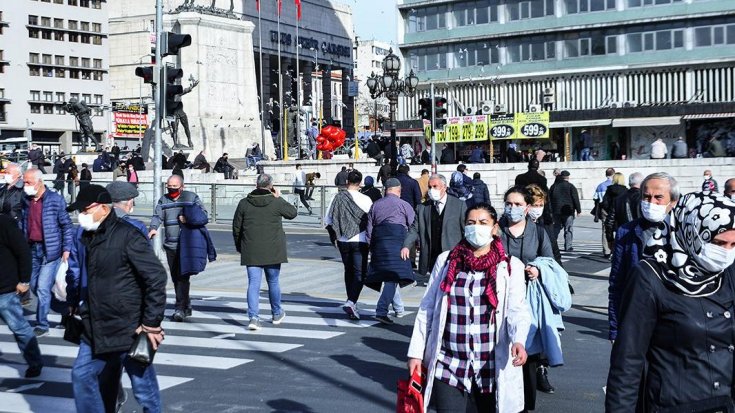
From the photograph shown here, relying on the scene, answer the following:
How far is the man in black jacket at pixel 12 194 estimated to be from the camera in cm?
1280

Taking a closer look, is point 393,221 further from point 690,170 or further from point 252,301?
point 690,170

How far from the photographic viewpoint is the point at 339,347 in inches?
447

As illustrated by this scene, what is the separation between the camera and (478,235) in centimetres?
595

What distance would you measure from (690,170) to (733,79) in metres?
19.7

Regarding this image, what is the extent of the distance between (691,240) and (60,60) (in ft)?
330

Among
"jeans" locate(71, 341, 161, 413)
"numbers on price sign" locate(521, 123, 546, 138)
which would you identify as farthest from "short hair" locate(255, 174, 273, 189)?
"numbers on price sign" locate(521, 123, 546, 138)

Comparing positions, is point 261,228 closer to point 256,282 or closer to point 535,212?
point 256,282

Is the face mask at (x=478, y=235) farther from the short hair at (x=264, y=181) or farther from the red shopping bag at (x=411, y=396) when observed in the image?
the short hair at (x=264, y=181)

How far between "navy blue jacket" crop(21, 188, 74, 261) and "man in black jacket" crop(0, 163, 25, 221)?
2.77 feet

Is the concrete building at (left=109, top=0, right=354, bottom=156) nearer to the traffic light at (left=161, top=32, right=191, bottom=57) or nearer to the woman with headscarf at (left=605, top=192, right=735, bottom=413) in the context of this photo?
the traffic light at (left=161, top=32, right=191, bottom=57)

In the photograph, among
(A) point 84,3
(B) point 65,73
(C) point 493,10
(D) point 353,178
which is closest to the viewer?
(D) point 353,178

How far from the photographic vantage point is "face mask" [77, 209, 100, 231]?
6629 mm

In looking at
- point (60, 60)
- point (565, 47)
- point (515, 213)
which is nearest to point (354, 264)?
point (515, 213)

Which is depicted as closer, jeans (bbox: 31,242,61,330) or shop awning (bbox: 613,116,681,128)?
jeans (bbox: 31,242,61,330)
